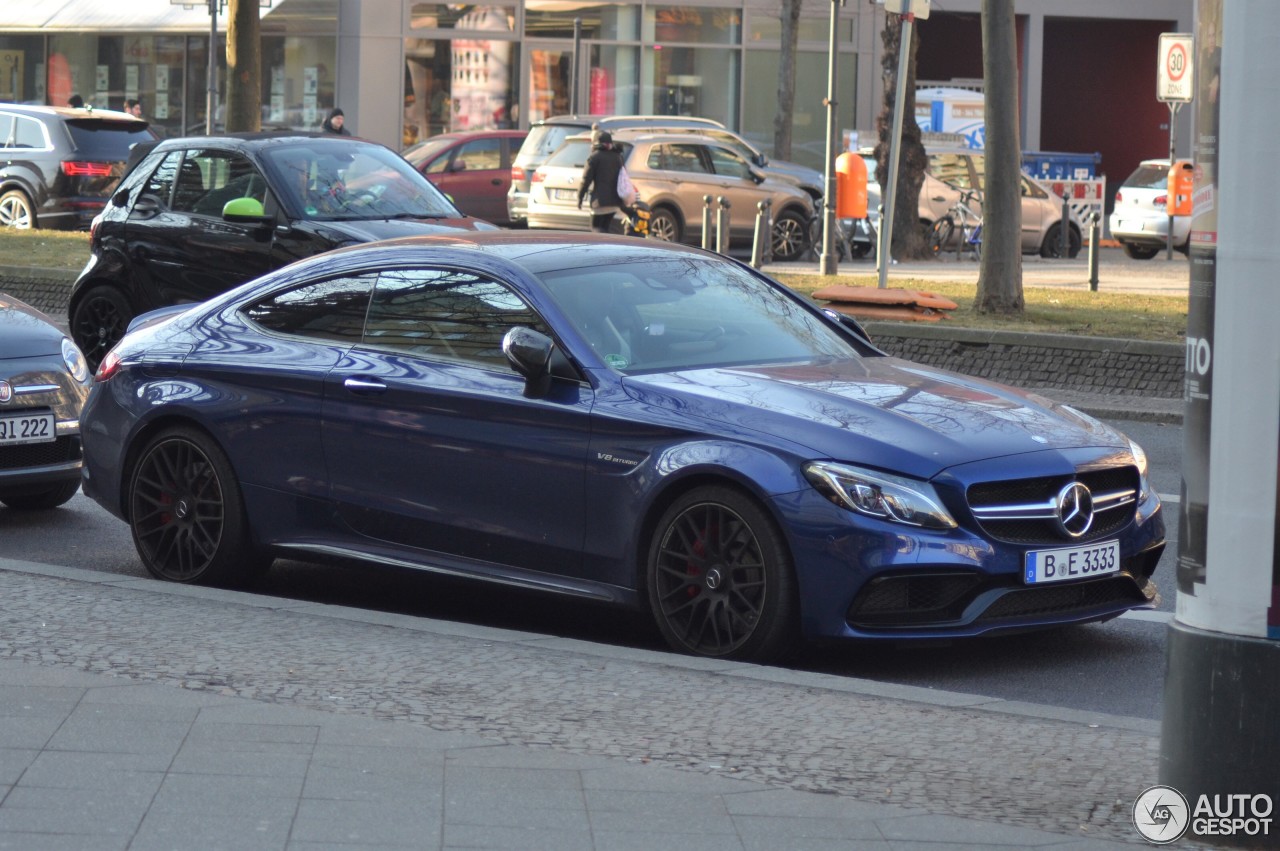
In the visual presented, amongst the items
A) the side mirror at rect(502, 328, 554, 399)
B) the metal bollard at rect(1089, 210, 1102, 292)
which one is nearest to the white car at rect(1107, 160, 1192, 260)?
the metal bollard at rect(1089, 210, 1102, 292)

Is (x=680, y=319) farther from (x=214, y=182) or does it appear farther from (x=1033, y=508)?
(x=214, y=182)

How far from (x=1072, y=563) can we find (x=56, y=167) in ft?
72.8

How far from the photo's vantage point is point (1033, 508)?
21.8ft

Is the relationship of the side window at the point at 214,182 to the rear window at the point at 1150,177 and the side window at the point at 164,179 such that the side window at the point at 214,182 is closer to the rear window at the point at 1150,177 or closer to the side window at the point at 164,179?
the side window at the point at 164,179

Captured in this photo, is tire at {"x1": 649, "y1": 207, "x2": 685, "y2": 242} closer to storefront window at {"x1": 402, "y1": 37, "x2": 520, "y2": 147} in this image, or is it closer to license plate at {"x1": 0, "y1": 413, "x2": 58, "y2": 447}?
storefront window at {"x1": 402, "y1": 37, "x2": 520, "y2": 147}

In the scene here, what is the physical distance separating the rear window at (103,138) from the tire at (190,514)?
1937cm

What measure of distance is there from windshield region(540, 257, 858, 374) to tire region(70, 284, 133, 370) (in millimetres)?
8323

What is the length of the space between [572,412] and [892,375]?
4.26 ft

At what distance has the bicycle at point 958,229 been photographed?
1142 inches

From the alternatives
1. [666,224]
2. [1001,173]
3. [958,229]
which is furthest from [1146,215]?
[1001,173]

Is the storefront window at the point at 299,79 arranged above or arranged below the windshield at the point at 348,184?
above

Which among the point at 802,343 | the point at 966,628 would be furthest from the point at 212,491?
the point at 966,628

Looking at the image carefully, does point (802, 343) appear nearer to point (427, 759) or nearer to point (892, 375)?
point (892, 375)

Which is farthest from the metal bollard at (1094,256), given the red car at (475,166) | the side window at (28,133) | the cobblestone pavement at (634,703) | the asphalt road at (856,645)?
the cobblestone pavement at (634,703)
